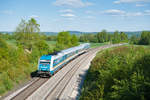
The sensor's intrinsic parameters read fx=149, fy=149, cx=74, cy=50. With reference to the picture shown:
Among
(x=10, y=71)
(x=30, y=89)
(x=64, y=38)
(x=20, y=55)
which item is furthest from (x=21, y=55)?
(x=64, y=38)

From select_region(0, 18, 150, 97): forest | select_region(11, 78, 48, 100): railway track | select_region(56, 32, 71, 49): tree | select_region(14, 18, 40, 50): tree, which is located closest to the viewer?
select_region(11, 78, 48, 100): railway track

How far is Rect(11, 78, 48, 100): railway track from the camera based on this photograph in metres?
15.2

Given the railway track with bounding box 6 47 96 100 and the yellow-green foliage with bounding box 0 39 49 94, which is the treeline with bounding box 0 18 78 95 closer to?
the yellow-green foliage with bounding box 0 39 49 94

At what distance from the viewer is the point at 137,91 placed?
26.8 ft

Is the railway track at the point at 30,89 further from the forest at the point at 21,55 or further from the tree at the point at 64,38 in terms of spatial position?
the tree at the point at 64,38

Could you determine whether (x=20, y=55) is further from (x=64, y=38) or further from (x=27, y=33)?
(x=64, y=38)

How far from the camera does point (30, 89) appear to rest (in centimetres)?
1758

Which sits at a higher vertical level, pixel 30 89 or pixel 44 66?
pixel 44 66

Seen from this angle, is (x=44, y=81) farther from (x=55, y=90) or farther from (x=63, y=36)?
(x=63, y=36)

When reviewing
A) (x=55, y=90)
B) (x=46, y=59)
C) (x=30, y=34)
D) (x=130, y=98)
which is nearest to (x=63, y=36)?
(x=30, y=34)

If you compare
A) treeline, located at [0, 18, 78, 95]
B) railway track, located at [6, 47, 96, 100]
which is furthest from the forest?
railway track, located at [6, 47, 96, 100]

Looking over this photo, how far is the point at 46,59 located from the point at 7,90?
6.83m

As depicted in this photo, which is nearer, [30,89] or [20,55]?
[30,89]

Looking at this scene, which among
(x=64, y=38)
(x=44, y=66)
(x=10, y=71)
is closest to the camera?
(x=10, y=71)
